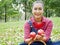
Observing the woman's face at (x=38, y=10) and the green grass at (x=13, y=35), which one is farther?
the green grass at (x=13, y=35)

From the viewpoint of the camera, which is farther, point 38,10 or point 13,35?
point 13,35

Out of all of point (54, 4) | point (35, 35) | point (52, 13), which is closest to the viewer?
point (35, 35)

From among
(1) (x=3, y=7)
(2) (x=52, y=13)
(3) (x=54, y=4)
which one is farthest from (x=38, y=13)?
(2) (x=52, y=13)

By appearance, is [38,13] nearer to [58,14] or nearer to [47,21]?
[47,21]

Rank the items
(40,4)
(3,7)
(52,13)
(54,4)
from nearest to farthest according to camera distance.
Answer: (40,4) → (54,4) → (3,7) → (52,13)

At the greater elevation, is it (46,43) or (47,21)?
(47,21)

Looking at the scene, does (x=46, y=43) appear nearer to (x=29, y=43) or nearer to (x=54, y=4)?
(x=29, y=43)

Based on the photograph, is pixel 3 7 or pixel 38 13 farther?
pixel 3 7

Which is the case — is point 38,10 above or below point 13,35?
above

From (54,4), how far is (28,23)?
27886 mm

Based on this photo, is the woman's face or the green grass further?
the green grass

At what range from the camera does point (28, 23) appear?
385 centimetres

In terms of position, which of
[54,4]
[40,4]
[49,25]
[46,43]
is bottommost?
[54,4]

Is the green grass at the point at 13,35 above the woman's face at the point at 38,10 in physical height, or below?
below
